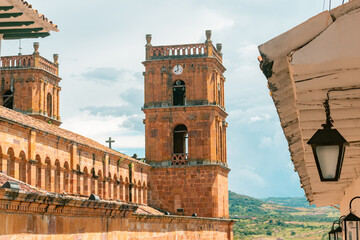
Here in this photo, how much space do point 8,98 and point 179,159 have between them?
1313 centimetres

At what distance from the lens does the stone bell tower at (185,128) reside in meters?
46.8

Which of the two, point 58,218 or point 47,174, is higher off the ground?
point 47,174

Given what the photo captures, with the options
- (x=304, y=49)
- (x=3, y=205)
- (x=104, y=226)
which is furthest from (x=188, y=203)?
(x=304, y=49)

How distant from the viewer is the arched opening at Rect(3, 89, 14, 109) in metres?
51.1

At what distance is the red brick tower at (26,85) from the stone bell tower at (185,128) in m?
8.06

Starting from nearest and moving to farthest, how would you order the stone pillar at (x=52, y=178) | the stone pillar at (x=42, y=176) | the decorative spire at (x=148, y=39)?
the stone pillar at (x=42, y=176)
the stone pillar at (x=52, y=178)
the decorative spire at (x=148, y=39)

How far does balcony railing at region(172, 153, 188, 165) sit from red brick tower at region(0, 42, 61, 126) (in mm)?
9584

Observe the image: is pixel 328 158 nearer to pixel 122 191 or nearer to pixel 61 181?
pixel 61 181

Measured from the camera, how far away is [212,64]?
47812mm

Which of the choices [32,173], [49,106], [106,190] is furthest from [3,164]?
[49,106]

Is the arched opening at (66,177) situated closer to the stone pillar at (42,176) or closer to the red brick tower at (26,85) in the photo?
the stone pillar at (42,176)

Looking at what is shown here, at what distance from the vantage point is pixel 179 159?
4747 cm

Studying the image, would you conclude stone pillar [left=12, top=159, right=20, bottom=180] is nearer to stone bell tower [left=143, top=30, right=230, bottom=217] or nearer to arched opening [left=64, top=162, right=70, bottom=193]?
arched opening [left=64, top=162, right=70, bottom=193]

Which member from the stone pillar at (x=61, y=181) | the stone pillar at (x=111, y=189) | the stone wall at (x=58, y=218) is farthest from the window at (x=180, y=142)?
the stone wall at (x=58, y=218)
